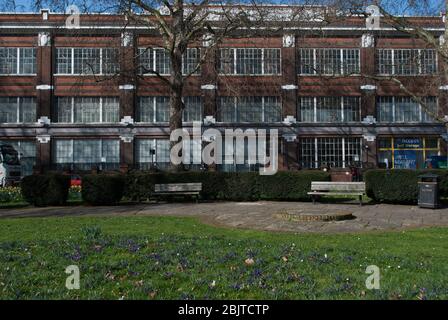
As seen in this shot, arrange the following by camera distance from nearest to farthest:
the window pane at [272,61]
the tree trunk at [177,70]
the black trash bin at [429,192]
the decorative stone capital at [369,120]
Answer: the black trash bin at [429,192], the tree trunk at [177,70], the decorative stone capital at [369,120], the window pane at [272,61]

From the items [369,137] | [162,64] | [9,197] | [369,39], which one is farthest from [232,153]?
[9,197]

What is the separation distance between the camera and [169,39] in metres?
22.0

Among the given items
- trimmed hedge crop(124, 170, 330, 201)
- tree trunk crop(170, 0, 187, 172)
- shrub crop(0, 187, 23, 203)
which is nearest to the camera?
trimmed hedge crop(124, 170, 330, 201)

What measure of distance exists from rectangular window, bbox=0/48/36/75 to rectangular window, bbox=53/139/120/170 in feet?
21.0

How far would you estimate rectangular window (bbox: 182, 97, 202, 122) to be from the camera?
38.3 meters

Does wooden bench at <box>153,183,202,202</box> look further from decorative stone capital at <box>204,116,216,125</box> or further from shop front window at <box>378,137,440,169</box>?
shop front window at <box>378,137,440,169</box>

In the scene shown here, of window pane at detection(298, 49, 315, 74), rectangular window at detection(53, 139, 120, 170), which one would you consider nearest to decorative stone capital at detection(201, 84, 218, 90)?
window pane at detection(298, 49, 315, 74)

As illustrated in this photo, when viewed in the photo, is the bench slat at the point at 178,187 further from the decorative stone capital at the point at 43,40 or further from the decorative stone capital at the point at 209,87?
the decorative stone capital at the point at 43,40

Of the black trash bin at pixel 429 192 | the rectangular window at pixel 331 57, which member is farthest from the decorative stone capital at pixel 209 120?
the black trash bin at pixel 429 192

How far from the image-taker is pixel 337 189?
1767 cm

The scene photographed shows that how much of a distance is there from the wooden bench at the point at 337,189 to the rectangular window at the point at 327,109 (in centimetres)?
2113

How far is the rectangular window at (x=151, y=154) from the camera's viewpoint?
38.1 meters
